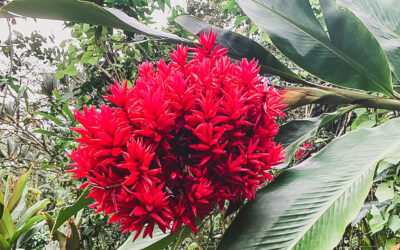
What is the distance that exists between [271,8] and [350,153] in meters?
0.43

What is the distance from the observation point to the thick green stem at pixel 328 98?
0.75 meters

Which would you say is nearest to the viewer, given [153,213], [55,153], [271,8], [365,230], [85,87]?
[153,213]

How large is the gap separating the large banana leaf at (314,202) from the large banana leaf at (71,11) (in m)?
0.49

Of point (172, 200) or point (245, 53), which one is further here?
point (245, 53)

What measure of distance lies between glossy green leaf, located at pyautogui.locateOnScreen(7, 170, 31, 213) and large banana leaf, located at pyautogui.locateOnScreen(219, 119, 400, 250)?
1952 millimetres

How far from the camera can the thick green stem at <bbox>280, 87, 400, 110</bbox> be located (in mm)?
747

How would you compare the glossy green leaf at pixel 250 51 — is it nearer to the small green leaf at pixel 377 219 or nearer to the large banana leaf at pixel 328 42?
the large banana leaf at pixel 328 42

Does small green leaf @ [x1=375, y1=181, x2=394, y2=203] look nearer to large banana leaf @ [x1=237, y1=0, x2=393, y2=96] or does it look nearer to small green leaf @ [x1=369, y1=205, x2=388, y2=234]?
small green leaf @ [x1=369, y1=205, x2=388, y2=234]

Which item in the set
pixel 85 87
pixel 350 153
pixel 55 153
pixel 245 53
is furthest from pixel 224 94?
pixel 55 153

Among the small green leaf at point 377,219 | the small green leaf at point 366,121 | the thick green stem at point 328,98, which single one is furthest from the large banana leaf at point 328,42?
the small green leaf at point 377,219

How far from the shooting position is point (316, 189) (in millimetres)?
526

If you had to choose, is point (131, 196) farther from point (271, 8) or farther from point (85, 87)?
point (85, 87)

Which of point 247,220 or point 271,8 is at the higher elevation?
point 271,8

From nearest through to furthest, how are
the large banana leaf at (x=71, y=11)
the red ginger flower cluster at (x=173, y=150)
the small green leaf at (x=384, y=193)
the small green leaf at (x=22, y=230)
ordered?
the red ginger flower cluster at (x=173, y=150)
the large banana leaf at (x=71, y=11)
the small green leaf at (x=384, y=193)
the small green leaf at (x=22, y=230)
